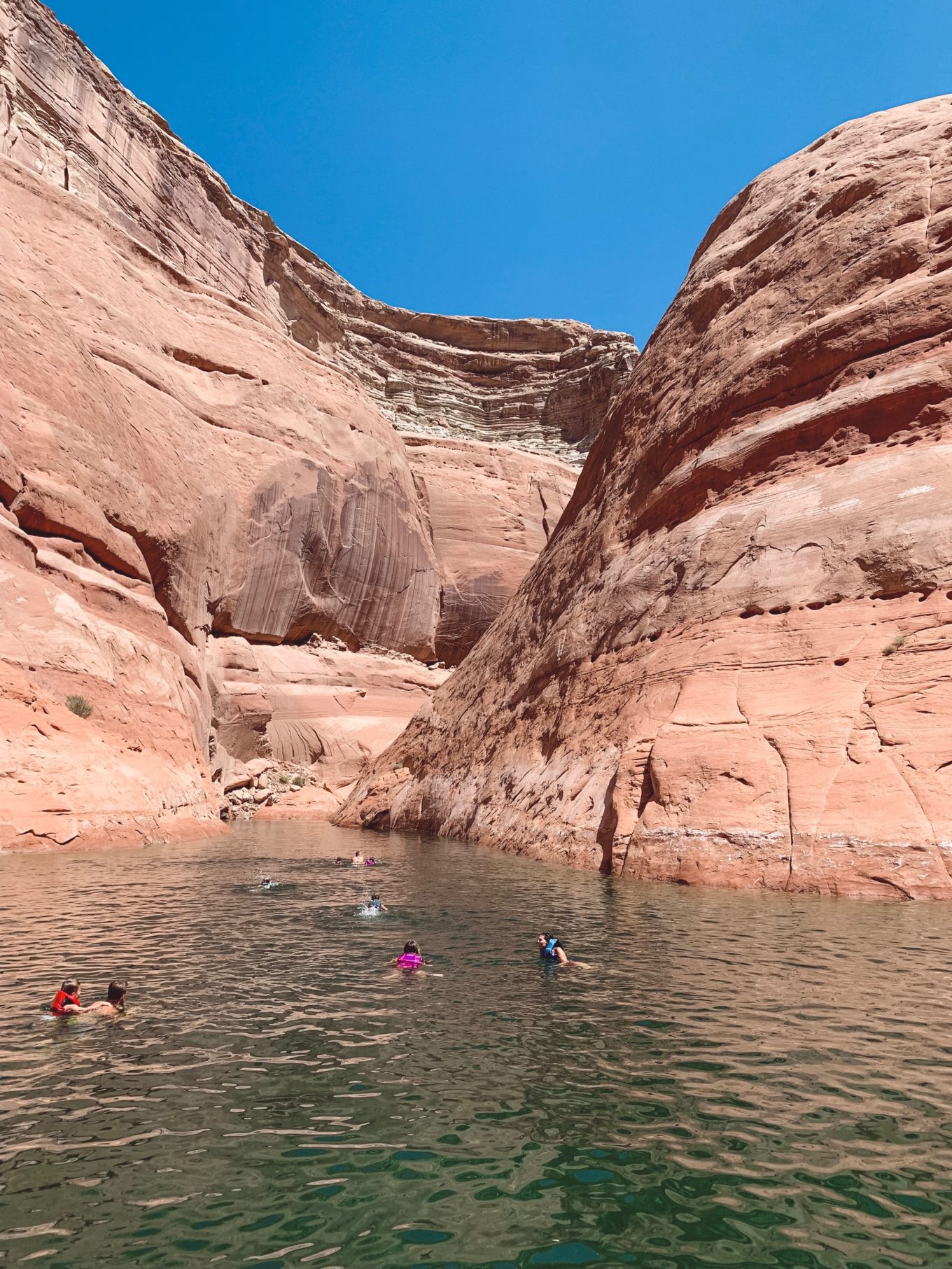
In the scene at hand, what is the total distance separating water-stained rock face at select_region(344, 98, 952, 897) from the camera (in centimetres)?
1594

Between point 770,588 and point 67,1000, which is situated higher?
point 770,588

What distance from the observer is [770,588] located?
1991cm

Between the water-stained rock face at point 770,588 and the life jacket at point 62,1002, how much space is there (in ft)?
36.3

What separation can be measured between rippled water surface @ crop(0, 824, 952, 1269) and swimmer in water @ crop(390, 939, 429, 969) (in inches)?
9.3

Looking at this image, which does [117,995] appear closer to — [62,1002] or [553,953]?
[62,1002]

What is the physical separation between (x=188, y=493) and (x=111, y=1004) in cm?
→ 3384

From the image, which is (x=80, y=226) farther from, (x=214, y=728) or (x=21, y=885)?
(x=21, y=885)

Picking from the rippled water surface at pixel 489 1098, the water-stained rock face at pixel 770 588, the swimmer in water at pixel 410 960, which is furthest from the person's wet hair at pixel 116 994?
the water-stained rock face at pixel 770 588

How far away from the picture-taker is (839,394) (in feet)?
71.5

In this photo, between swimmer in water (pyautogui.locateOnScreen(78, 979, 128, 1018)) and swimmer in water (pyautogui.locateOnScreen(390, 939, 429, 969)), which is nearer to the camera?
swimmer in water (pyautogui.locateOnScreen(78, 979, 128, 1018))

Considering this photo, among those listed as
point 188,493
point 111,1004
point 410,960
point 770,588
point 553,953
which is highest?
point 188,493

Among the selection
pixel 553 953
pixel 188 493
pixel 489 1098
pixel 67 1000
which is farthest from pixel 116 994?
pixel 188 493

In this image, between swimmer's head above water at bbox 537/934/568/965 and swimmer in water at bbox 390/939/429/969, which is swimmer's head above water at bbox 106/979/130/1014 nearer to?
swimmer in water at bbox 390/939/429/969

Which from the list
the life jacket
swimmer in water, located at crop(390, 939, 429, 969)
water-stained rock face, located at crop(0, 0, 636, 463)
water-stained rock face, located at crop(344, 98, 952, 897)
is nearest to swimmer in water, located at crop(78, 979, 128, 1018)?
the life jacket
